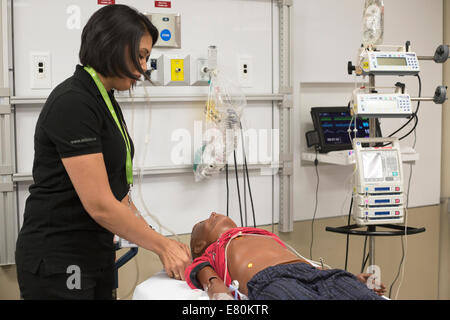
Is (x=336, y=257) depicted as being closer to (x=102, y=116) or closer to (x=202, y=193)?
(x=202, y=193)

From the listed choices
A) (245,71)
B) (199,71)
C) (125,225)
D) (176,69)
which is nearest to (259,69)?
(245,71)

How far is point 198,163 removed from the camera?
270 cm

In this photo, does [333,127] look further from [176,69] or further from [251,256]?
[251,256]

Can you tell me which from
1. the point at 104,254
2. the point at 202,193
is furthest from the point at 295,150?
the point at 104,254

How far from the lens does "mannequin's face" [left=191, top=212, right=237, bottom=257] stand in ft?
7.02

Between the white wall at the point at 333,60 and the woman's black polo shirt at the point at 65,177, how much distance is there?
5.69ft

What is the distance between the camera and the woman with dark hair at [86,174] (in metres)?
1.38

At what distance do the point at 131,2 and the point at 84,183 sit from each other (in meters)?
1.50

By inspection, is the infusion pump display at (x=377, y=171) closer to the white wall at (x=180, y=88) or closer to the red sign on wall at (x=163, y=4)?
the white wall at (x=180, y=88)

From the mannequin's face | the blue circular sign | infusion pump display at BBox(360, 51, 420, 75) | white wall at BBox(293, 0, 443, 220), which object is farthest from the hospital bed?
white wall at BBox(293, 0, 443, 220)

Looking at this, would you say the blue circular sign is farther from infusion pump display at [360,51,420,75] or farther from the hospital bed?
the hospital bed

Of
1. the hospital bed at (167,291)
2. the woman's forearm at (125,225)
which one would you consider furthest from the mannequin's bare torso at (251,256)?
the woman's forearm at (125,225)

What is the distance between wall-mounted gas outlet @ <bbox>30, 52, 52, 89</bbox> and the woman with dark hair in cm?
103

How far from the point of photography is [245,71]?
2850 mm
